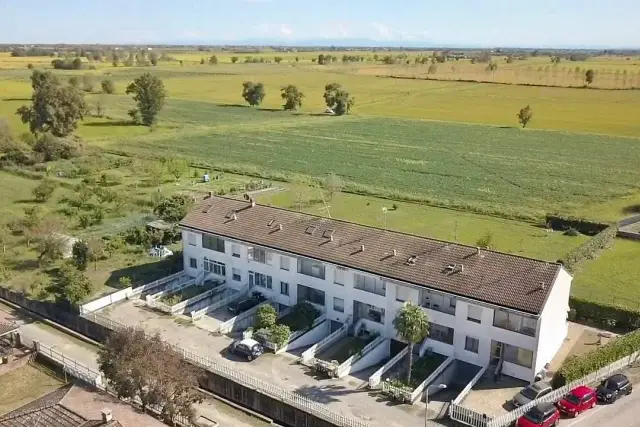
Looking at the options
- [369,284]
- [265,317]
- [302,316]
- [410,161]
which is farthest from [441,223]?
[410,161]

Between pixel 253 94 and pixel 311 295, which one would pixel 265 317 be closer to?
pixel 311 295

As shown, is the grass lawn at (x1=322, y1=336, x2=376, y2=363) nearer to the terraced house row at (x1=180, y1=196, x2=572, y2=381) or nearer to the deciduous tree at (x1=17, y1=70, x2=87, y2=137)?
the terraced house row at (x1=180, y1=196, x2=572, y2=381)

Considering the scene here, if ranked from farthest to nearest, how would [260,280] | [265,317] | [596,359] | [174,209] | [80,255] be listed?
[174,209] → [80,255] → [260,280] → [265,317] → [596,359]

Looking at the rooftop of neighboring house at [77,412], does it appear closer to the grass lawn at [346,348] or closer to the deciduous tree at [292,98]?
the grass lawn at [346,348]

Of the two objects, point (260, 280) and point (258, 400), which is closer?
point (258, 400)

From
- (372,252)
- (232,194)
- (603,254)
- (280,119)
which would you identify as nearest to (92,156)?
(232,194)

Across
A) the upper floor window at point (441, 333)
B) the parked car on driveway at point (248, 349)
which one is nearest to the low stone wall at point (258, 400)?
the parked car on driveway at point (248, 349)
